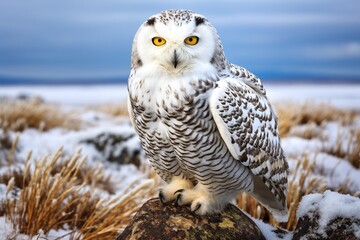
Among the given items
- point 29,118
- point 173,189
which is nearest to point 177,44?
point 173,189

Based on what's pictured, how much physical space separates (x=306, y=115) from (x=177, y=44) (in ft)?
22.4

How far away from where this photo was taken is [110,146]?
6.14 meters

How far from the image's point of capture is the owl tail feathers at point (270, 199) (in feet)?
10.2

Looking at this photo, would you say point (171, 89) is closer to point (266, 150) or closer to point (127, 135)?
point (266, 150)

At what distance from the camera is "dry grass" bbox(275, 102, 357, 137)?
25.0ft

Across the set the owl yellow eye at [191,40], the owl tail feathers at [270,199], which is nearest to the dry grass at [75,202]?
the owl tail feathers at [270,199]

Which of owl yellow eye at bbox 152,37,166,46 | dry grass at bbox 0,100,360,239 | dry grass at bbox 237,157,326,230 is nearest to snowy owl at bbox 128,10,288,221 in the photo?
owl yellow eye at bbox 152,37,166,46

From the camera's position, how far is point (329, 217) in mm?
2430

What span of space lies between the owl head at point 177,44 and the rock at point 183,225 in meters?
0.86

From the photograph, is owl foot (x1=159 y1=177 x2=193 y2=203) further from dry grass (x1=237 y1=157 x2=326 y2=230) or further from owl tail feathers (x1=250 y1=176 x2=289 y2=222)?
dry grass (x1=237 y1=157 x2=326 y2=230)

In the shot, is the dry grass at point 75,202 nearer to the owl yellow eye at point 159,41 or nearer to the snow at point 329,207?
the snow at point 329,207

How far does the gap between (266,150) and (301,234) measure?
55 cm

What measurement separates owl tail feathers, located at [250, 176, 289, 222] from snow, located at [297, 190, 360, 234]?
472mm

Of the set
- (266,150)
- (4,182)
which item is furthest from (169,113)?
(4,182)
